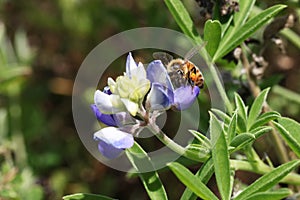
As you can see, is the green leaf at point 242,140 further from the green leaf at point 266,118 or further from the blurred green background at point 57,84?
the blurred green background at point 57,84

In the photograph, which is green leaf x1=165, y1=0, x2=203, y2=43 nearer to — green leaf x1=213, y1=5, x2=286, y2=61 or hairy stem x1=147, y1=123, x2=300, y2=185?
green leaf x1=213, y1=5, x2=286, y2=61

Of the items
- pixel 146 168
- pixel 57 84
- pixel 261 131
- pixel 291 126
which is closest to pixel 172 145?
pixel 146 168

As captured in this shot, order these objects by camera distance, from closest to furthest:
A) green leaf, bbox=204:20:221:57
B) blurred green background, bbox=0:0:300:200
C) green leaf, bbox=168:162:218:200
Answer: green leaf, bbox=168:162:218:200 < green leaf, bbox=204:20:221:57 < blurred green background, bbox=0:0:300:200

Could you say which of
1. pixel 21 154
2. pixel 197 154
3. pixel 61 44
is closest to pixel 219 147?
pixel 197 154

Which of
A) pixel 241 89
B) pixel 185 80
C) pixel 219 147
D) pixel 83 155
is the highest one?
pixel 185 80

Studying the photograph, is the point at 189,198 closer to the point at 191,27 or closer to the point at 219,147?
the point at 219,147

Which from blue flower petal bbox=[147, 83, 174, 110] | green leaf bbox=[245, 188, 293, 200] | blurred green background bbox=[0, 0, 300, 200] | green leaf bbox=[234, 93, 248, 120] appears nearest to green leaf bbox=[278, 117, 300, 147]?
green leaf bbox=[234, 93, 248, 120]
